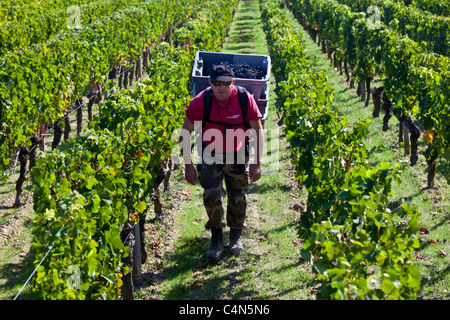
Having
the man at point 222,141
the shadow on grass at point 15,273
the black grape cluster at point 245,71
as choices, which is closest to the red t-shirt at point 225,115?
the man at point 222,141

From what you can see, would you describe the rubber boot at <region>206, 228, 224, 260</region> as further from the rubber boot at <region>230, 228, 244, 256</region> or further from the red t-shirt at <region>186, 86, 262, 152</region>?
the red t-shirt at <region>186, 86, 262, 152</region>

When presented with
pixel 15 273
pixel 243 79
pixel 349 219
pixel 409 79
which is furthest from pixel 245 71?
pixel 349 219

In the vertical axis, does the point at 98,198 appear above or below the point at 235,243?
Result: above

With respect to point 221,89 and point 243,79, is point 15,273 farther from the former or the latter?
point 243,79

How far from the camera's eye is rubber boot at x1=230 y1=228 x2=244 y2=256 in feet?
20.9

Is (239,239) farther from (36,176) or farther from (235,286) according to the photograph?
(36,176)

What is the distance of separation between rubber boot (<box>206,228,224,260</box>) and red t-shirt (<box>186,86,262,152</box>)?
1132 millimetres

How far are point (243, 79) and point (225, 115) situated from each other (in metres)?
2.08

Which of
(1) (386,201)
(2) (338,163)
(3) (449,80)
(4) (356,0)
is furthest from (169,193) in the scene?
(4) (356,0)

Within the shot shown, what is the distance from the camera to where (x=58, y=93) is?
9.42 m

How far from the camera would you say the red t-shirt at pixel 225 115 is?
5.62m

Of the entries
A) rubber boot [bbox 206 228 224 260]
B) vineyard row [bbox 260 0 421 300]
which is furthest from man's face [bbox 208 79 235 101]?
rubber boot [bbox 206 228 224 260]

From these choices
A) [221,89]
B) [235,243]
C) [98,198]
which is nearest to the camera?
[98,198]

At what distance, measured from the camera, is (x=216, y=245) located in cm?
632
